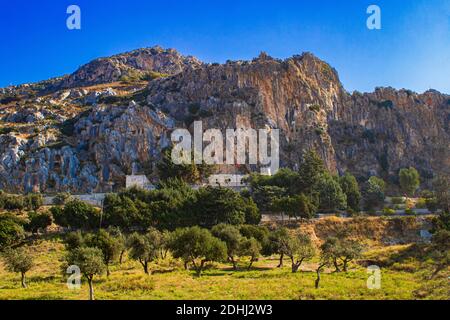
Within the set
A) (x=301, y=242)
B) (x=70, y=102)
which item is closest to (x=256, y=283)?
(x=301, y=242)

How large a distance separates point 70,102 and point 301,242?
14540cm

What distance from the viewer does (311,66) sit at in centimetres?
14588

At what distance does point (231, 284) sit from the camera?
3656 cm

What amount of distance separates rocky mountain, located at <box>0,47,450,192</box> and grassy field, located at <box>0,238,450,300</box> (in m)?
58.5

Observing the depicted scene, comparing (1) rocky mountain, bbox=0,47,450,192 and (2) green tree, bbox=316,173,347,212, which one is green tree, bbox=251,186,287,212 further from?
(1) rocky mountain, bbox=0,47,450,192

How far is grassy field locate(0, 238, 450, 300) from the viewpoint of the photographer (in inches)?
1227

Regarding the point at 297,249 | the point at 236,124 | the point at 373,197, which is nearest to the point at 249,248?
the point at 297,249

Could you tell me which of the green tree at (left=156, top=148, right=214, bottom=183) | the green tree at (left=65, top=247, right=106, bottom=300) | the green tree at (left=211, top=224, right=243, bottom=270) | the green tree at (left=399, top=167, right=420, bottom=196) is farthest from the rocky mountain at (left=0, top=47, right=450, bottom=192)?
the green tree at (left=65, top=247, right=106, bottom=300)

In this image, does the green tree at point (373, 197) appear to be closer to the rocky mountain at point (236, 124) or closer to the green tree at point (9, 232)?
the rocky mountain at point (236, 124)

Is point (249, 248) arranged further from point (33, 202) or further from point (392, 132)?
point (392, 132)

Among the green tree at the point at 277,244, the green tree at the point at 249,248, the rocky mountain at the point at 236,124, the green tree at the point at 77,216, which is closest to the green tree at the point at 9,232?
the green tree at the point at 77,216
